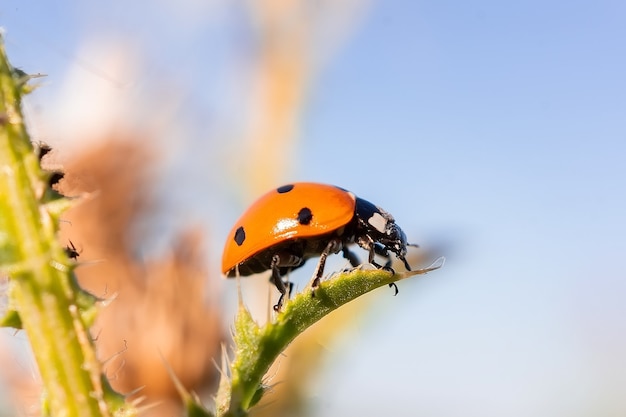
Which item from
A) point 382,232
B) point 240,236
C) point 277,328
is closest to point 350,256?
point 382,232

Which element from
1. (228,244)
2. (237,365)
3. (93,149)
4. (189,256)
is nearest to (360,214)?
(228,244)

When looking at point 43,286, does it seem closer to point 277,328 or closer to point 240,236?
point 277,328

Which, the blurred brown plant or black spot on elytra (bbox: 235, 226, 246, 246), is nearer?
black spot on elytra (bbox: 235, 226, 246, 246)

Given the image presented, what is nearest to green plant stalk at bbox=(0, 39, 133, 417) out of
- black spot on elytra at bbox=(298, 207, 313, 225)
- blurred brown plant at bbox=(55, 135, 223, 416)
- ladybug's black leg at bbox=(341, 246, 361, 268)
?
black spot on elytra at bbox=(298, 207, 313, 225)

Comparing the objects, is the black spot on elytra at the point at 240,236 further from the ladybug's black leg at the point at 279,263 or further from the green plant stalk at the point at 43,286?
the green plant stalk at the point at 43,286

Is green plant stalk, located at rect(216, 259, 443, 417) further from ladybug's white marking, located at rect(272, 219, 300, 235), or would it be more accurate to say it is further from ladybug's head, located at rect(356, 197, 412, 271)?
ladybug's head, located at rect(356, 197, 412, 271)

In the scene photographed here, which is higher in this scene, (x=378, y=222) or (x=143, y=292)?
(x=378, y=222)

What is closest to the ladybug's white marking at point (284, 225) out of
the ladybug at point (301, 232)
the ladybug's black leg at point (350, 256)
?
the ladybug at point (301, 232)

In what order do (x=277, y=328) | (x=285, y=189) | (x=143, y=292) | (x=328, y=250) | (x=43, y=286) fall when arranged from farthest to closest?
(x=143, y=292)
(x=285, y=189)
(x=328, y=250)
(x=277, y=328)
(x=43, y=286)
